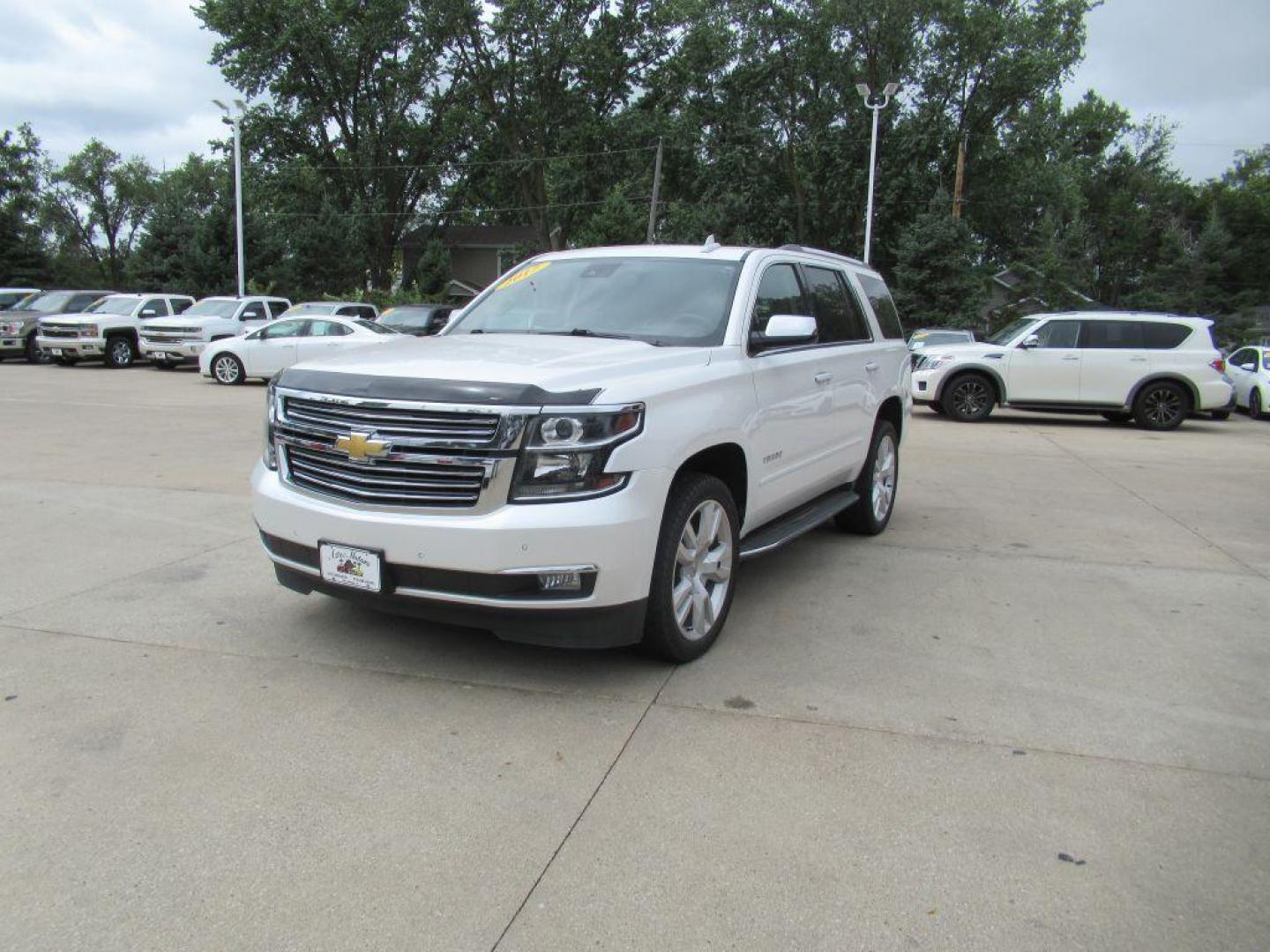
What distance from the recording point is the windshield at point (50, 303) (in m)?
24.7

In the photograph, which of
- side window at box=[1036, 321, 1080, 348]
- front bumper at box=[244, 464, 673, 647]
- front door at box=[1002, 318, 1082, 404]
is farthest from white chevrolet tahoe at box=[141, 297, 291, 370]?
front bumper at box=[244, 464, 673, 647]

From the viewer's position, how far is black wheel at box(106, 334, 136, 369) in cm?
2295

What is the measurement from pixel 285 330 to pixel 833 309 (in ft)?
55.5

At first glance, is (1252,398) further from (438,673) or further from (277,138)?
(277,138)

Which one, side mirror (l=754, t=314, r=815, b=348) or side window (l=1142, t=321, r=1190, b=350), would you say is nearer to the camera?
side mirror (l=754, t=314, r=815, b=348)

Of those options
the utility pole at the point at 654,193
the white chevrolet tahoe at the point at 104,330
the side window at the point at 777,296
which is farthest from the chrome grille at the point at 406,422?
the utility pole at the point at 654,193

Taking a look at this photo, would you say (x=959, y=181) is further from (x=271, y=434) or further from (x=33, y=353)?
(x=271, y=434)

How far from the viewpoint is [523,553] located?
11.7 feet

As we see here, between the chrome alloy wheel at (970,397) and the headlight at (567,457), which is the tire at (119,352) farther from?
the headlight at (567,457)

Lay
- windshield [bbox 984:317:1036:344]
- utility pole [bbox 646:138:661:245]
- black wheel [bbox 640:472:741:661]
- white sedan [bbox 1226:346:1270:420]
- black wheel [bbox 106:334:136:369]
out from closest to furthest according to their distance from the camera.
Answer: black wheel [bbox 640:472:741:661] < windshield [bbox 984:317:1036:344] < white sedan [bbox 1226:346:1270:420] < black wheel [bbox 106:334:136:369] < utility pole [bbox 646:138:661:245]

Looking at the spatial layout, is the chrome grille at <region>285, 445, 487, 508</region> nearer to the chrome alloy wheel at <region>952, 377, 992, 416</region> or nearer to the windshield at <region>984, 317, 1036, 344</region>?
the chrome alloy wheel at <region>952, 377, 992, 416</region>

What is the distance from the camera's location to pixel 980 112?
39.7 meters

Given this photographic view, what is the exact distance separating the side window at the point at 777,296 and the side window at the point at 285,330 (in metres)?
17.0

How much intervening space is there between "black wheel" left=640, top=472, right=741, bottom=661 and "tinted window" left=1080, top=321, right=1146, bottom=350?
13180 mm
